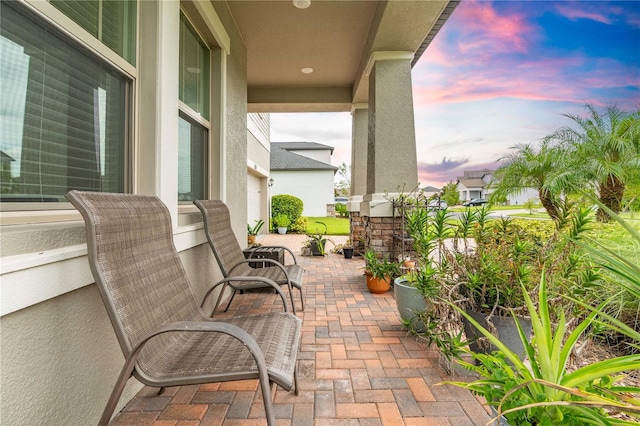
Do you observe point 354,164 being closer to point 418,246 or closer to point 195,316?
point 418,246

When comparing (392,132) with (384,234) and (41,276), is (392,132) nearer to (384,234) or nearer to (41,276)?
(384,234)

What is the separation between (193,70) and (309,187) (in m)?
16.5

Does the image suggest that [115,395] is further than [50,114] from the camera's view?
No

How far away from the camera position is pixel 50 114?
4.79 ft

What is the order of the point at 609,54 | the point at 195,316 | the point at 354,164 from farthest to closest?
1. the point at 354,164
2. the point at 609,54
3. the point at 195,316

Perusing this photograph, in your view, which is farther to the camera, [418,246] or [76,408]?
[418,246]

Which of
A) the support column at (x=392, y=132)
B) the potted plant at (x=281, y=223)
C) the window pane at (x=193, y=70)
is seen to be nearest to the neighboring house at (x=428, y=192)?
the support column at (x=392, y=132)

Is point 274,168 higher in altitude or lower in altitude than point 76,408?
higher

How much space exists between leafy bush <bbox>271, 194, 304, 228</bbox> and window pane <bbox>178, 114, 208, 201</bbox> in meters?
9.51

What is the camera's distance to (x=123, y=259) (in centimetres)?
150

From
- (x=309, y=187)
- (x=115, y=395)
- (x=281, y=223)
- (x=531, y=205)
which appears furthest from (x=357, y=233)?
(x=309, y=187)

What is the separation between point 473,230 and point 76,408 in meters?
2.46

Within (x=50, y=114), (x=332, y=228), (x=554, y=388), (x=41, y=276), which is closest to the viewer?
(x=554, y=388)

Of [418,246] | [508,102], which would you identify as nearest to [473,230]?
[418,246]
